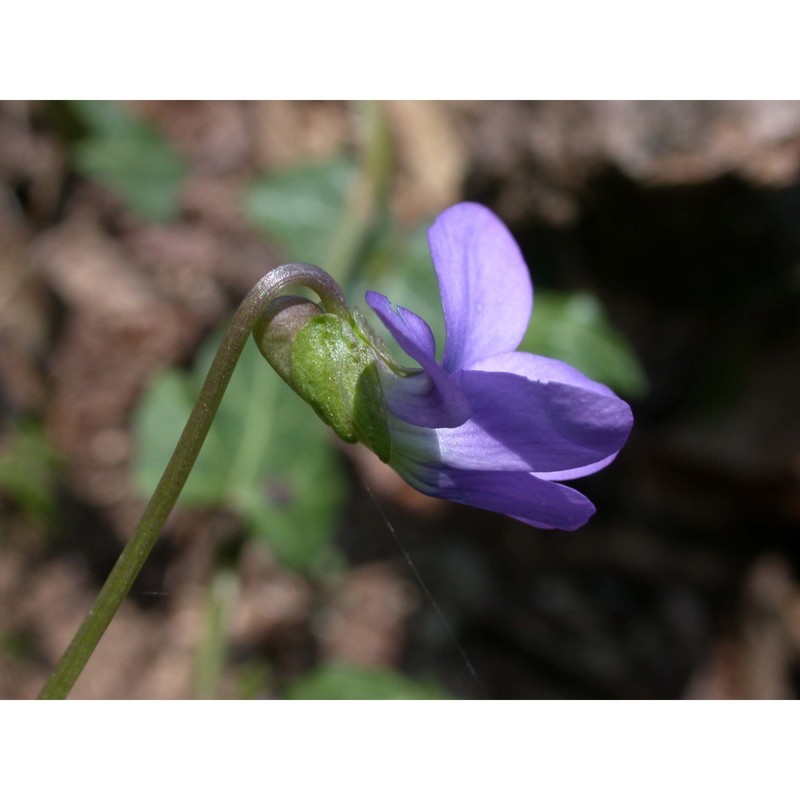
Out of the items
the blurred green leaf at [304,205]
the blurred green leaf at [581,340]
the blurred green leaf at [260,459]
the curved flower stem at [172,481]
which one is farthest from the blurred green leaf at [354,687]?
the curved flower stem at [172,481]

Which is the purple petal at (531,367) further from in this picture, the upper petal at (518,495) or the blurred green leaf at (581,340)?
the blurred green leaf at (581,340)

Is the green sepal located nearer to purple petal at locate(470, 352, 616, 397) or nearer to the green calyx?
the green calyx

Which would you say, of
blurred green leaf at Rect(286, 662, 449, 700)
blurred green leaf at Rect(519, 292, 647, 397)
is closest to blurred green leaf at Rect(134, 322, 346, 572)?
blurred green leaf at Rect(286, 662, 449, 700)

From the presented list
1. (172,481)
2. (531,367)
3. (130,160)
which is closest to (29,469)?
(130,160)

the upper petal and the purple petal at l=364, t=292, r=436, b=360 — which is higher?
the purple petal at l=364, t=292, r=436, b=360

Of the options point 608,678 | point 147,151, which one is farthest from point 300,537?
point 147,151

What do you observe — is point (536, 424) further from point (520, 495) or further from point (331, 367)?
point (331, 367)
